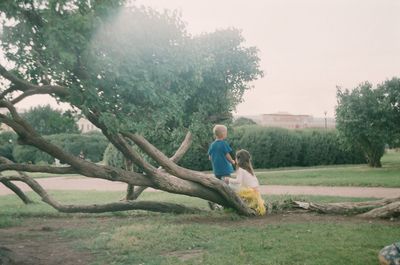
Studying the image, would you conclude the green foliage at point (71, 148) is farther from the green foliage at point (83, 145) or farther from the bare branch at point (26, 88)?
the bare branch at point (26, 88)

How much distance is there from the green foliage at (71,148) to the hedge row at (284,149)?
1130cm

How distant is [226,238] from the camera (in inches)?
260

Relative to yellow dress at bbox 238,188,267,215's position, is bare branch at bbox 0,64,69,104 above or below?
above

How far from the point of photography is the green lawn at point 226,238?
18.1ft

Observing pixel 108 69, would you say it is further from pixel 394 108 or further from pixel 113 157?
pixel 394 108

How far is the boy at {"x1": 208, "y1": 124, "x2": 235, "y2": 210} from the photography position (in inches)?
360

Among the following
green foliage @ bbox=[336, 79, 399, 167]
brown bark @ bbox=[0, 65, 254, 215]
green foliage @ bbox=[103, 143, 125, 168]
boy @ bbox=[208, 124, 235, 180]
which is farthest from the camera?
green foliage @ bbox=[103, 143, 125, 168]

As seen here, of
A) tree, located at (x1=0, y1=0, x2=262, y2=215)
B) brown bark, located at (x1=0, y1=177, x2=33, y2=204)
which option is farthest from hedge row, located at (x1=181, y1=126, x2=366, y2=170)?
tree, located at (x1=0, y1=0, x2=262, y2=215)

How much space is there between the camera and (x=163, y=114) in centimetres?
653

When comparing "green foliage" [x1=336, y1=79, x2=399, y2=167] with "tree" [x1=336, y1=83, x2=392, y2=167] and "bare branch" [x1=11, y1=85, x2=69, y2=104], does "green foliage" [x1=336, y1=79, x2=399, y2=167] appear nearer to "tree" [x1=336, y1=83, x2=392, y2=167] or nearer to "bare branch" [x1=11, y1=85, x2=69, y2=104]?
"tree" [x1=336, y1=83, x2=392, y2=167]

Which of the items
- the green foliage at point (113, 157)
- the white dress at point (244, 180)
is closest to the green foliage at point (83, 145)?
the green foliage at point (113, 157)

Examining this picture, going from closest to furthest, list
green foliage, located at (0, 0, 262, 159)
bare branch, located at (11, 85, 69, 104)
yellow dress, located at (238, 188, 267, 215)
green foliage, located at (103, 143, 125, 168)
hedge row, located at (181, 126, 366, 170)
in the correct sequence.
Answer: green foliage, located at (0, 0, 262, 159)
bare branch, located at (11, 85, 69, 104)
yellow dress, located at (238, 188, 267, 215)
green foliage, located at (103, 143, 125, 168)
hedge row, located at (181, 126, 366, 170)

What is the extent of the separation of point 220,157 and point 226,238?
9.26ft

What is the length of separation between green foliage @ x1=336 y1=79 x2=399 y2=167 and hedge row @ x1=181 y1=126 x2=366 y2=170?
2147 mm
